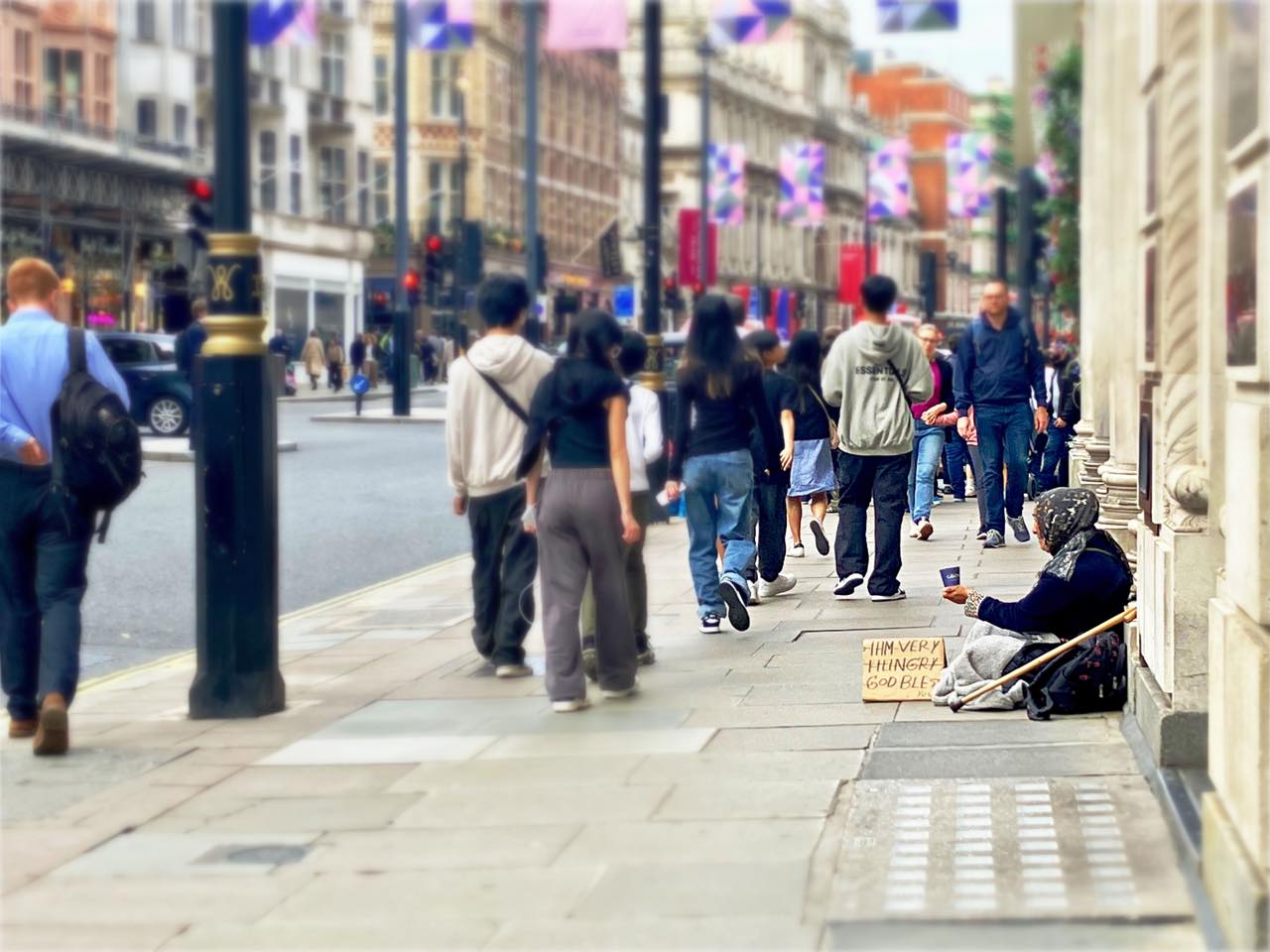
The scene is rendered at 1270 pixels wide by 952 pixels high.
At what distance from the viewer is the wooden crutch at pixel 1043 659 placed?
7.98m

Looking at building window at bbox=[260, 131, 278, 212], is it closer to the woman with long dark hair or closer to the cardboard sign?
the woman with long dark hair

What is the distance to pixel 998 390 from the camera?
15.0 metres

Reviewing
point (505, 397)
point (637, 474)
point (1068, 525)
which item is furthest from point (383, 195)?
point (1068, 525)

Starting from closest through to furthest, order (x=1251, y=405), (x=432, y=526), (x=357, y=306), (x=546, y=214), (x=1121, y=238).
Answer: (x=1251, y=405) < (x=1121, y=238) < (x=432, y=526) < (x=357, y=306) < (x=546, y=214)

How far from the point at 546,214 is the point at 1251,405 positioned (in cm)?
7569

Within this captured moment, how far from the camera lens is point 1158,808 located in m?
6.35

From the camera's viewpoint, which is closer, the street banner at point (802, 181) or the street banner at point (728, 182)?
the street banner at point (728, 182)

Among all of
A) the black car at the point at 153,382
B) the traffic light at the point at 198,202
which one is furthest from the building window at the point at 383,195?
the traffic light at the point at 198,202

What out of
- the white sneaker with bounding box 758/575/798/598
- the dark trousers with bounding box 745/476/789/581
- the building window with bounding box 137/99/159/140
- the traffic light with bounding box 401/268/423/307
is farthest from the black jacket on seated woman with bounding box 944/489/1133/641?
the building window with bounding box 137/99/159/140

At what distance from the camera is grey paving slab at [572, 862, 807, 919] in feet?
17.8

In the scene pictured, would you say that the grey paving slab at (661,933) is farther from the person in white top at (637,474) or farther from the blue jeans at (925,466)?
the blue jeans at (925,466)

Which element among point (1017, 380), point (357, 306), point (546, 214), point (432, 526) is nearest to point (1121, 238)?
point (1017, 380)

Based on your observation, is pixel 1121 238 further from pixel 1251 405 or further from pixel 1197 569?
pixel 1251 405

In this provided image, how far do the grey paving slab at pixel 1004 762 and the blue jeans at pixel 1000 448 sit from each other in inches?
303
